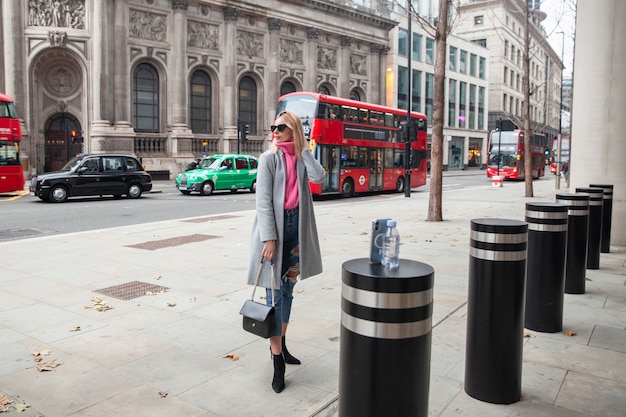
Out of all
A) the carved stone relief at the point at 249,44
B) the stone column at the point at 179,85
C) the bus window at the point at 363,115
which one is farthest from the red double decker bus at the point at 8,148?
the carved stone relief at the point at 249,44

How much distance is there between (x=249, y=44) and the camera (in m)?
41.1

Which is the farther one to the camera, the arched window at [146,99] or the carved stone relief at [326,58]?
the carved stone relief at [326,58]

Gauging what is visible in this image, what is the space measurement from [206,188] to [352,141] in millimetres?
6883

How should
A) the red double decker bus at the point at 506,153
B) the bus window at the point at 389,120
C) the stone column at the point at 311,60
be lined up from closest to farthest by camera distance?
1. the bus window at the point at 389,120
2. the red double decker bus at the point at 506,153
3. the stone column at the point at 311,60

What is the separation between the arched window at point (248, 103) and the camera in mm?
41531

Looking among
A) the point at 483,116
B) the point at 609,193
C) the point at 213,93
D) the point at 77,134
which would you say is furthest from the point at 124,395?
the point at 483,116

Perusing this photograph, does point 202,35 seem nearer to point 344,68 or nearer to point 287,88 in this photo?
point 287,88

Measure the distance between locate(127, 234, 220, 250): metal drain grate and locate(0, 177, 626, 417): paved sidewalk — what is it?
1065 millimetres

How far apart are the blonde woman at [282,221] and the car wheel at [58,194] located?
1856 cm

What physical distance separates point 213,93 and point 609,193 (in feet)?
111

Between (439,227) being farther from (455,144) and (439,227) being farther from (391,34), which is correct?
(455,144)

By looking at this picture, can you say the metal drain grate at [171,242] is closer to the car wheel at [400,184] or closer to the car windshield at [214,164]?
the car windshield at [214,164]

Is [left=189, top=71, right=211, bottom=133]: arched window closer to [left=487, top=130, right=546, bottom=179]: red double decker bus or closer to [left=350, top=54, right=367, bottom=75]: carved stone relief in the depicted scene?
[left=350, top=54, right=367, bottom=75]: carved stone relief

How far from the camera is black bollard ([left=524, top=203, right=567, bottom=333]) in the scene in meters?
5.05
